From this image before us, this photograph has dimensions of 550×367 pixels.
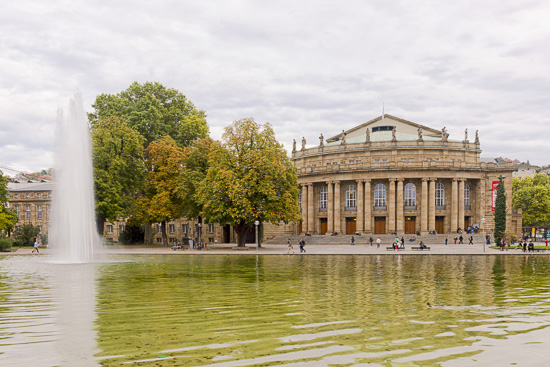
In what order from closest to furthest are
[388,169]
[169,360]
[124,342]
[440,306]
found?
1. [169,360]
2. [124,342]
3. [440,306]
4. [388,169]

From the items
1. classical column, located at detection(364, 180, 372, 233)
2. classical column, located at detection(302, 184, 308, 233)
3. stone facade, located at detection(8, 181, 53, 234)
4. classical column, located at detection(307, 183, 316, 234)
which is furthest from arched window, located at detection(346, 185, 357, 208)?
stone facade, located at detection(8, 181, 53, 234)

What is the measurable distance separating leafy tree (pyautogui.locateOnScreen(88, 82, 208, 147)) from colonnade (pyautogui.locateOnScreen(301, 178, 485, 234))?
28359 millimetres

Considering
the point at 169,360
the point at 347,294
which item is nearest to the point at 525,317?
the point at 347,294

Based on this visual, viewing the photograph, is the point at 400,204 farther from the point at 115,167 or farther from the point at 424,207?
the point at 115,167

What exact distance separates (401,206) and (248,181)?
36466 mm

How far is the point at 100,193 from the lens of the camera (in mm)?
61688

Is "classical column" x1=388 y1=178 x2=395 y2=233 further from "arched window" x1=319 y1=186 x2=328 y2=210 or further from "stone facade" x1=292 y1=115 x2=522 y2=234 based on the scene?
"arched window" x1=319 y1=186 x2=328 y2=210

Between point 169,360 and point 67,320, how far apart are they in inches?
219

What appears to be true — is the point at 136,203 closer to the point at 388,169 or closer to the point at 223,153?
the point at 223,153

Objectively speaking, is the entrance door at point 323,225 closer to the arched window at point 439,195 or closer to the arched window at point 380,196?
the arched window at point 380,196

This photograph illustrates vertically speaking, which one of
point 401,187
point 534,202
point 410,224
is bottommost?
point 410,224

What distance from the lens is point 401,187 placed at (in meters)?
87.7

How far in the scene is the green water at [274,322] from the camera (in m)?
10.5

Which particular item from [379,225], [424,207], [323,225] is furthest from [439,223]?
[323,225]
